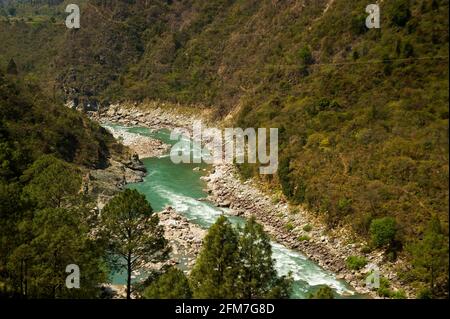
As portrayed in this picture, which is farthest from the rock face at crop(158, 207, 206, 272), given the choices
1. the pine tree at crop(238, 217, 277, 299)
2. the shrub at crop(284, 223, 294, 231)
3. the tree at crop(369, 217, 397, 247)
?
the pine tree at crop(238, 217, 277, 299)

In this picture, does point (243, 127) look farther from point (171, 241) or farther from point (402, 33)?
point (171, 241)

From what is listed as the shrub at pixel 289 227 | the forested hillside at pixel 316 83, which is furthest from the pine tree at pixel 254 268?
the shrub at pixel 289 227

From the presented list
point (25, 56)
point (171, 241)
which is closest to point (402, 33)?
point (171, 241)

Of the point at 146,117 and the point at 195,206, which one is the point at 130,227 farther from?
the point at 146,117

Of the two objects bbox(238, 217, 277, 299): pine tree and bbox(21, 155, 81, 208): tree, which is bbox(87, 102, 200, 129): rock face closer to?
bbox(21, 155, 81, 208): tree

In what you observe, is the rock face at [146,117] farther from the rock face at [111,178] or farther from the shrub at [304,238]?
the shrub at [304,238]

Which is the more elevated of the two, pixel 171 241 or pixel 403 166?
pixel 403 166
